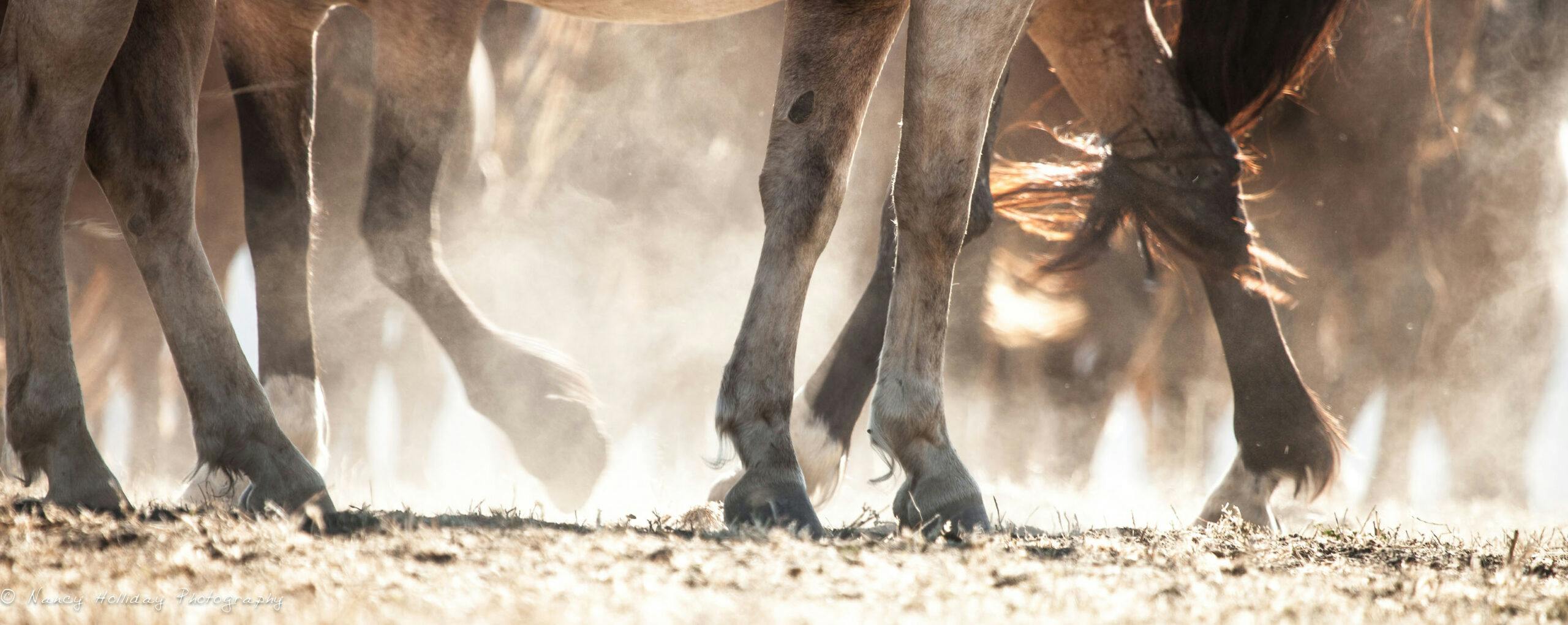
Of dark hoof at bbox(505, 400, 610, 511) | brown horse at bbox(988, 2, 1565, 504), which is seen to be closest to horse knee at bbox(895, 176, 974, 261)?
dark hoof at bbox(505, 400, 610, 511)

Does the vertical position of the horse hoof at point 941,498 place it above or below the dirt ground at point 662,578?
above

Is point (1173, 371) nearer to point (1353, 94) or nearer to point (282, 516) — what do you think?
point (1353, 94)

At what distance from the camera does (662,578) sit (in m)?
1.20

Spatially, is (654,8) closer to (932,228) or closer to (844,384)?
(932,228)

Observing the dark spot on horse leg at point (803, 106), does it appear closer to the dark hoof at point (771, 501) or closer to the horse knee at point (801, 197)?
the horse knee at point (801, 197)

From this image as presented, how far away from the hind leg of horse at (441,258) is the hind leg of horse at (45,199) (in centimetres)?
124

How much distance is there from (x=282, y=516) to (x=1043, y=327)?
3524mm

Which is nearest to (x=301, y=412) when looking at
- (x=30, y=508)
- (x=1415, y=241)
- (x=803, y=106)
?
(x=30, y=508)

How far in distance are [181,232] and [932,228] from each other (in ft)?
4.58

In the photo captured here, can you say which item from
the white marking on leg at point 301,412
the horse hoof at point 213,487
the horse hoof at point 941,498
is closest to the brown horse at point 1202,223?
the horse hoof at point 941,498

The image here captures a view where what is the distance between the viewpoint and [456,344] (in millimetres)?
3332

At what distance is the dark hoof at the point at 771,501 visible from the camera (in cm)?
183

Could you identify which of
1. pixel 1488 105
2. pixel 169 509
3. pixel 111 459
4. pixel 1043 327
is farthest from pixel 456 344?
pixel 1488 105

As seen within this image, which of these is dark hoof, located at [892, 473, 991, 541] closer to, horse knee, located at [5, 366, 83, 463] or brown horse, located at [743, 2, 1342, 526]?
brown horse, located at [743, 2, 1342, 526]
